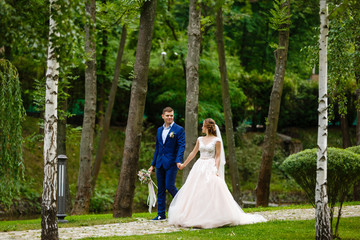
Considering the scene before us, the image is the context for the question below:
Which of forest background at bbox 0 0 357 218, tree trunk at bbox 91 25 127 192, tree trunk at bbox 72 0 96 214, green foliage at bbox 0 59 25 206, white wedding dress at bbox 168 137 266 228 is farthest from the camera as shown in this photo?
tree trunk at bbox 91 25 127 192

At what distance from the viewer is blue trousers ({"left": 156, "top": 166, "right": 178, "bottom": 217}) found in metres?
10.1

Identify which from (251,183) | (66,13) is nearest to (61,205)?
(66,13)

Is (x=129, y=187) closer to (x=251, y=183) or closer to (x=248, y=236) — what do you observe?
(x=248, y=236)

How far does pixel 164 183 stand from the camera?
33.9ft

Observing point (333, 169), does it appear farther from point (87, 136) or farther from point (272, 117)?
point (87, 136)

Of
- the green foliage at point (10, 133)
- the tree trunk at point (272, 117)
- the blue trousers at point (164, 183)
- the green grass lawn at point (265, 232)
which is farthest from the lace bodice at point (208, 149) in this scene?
the tree trunk at point (272, 117)

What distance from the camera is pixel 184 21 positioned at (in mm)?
24734

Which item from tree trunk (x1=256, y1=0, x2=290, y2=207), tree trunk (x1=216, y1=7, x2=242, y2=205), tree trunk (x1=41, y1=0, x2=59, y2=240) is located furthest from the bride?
tree trunk (x1=216, y1=7, x2=242, y2=205)

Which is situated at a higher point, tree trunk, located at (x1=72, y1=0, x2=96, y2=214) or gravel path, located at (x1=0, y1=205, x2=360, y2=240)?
tree trunk, located at (x1=72, y1=0, x2=96, y2=214)

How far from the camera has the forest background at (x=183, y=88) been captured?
16.8 meters

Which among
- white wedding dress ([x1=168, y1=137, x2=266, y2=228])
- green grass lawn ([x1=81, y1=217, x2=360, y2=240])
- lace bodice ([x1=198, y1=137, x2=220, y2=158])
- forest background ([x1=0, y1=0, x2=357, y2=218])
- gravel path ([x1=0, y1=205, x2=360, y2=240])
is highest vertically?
forest background ([x1=0, y1=0, x2=357, y2=218])

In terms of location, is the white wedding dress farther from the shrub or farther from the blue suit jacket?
the shrub

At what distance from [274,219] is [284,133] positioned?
2234 centimetres

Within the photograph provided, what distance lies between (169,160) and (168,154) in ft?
0.44
